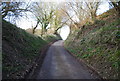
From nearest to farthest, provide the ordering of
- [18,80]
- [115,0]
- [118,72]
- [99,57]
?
[18,80], [118,72], [99,57], [115,0]

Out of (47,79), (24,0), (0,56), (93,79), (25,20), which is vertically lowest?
(93,79)

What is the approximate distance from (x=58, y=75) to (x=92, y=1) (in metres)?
13.4

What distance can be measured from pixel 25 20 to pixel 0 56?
4.62 metres

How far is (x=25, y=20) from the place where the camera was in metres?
9.99

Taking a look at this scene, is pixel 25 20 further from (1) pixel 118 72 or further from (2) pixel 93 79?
(1) pixel 118 72

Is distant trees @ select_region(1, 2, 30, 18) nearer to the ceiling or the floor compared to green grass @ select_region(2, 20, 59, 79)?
nearer to the ceiling

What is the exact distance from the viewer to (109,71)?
6277 millimetres

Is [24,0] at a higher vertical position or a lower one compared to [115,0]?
higher

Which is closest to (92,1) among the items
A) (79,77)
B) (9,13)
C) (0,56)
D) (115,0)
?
(115,0)

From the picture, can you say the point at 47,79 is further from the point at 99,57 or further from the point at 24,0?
the point at 24,0

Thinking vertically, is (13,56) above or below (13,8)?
below

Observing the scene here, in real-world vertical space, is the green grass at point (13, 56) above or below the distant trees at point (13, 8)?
below

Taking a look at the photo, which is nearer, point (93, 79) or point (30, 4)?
point (93, 79)

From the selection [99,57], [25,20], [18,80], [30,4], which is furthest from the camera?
[25,20]
